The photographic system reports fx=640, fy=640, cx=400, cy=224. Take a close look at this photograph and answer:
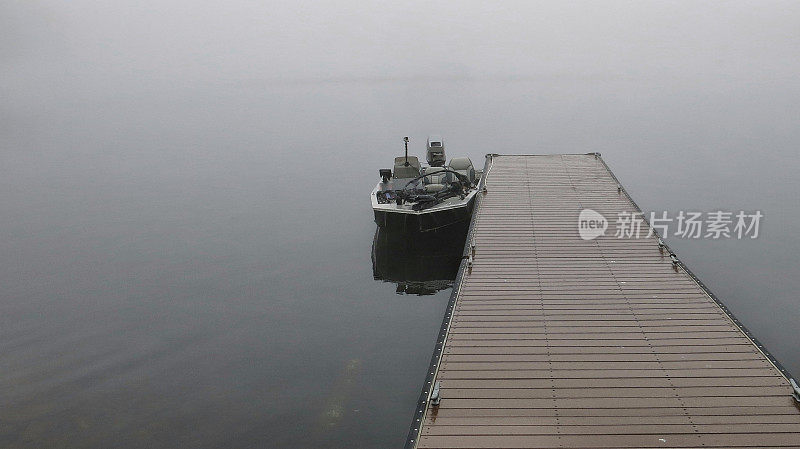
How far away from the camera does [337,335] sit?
61.4 ft

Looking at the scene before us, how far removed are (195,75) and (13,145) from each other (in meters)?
63.8

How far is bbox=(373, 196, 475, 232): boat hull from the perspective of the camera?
930 inches

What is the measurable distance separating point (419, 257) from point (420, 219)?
5.54ft

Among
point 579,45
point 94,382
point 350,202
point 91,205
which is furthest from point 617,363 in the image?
point 579,45

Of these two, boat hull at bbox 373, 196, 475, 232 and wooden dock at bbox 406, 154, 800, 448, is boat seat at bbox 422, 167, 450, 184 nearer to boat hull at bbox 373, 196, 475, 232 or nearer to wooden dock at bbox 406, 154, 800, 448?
boat hull at bbox 373, 196, 475, 232

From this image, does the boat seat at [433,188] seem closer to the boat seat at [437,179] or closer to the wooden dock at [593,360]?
the boat seat at [437,179]

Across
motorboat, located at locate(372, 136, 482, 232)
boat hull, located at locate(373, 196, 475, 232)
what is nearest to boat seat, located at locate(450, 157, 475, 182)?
motorboat, located at locate(372, 136, 482, 232)

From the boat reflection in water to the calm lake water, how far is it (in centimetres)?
11

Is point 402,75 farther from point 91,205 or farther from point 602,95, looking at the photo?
point 91,205

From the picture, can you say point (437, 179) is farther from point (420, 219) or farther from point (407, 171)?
point (420, 219)

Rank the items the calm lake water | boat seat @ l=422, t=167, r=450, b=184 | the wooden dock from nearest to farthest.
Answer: the wooden dock, the calm lake water, boat seat @ l=422, t=167, r=450, b=184

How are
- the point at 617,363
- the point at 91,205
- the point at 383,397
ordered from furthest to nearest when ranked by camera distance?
the point at 91,205
the point at 383,397
the point at 617,363

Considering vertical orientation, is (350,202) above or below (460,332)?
below

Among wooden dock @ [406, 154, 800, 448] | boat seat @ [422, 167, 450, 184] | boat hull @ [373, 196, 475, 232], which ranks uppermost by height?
boat seat @ [422, 167, 450, 184]
